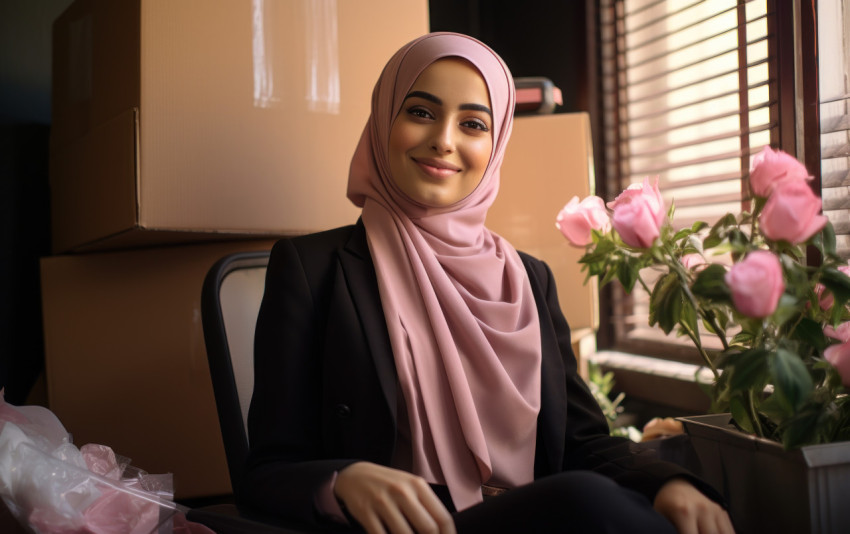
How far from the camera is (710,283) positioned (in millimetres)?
881

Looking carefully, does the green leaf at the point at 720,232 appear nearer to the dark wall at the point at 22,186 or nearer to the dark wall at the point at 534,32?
the dark wall at the point at 534,32

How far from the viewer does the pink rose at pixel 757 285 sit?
765mm

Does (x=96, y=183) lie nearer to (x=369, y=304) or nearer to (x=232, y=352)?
(x=232, y=352)

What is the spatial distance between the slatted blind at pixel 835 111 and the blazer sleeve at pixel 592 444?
1.90ft

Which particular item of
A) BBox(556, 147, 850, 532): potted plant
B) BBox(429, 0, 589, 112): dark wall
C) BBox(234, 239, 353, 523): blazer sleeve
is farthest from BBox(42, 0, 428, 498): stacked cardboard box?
BBox(429, 0, 589, 112): dark wall

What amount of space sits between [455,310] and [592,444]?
289 millimetres

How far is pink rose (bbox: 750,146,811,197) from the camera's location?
2.96 ft

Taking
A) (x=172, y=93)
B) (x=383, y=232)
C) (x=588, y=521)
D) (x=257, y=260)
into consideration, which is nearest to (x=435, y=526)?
(x=588, y=521)

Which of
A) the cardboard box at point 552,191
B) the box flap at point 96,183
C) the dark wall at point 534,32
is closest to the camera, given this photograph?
the box flap at point 96,183

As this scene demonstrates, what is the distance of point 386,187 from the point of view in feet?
4.01

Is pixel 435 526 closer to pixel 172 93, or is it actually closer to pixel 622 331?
pixel 172 93

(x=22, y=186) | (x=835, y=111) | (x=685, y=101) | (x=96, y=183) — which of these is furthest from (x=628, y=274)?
(x=22, y=186)

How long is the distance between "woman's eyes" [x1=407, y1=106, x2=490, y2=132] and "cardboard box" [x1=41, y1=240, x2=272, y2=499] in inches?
21.5

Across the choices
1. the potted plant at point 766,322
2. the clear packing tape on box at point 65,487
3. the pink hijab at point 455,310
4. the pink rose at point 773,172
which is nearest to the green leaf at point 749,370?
the potted plant at point 766,322
